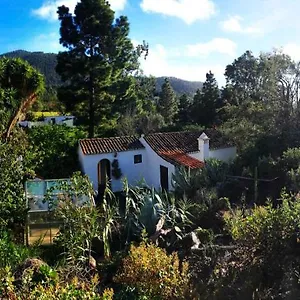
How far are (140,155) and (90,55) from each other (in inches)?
383

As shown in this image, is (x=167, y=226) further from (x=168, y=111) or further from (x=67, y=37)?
(x=168, y=111)

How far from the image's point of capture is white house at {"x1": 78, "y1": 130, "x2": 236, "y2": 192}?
18.7m

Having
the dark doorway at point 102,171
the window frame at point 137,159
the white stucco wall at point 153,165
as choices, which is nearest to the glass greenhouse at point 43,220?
the dark doorway at point 102,171

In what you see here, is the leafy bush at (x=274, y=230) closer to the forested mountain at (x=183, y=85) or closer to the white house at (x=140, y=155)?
the white house at (x=140, y=155)

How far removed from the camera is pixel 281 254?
5.83 m

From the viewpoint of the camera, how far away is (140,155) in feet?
65.4

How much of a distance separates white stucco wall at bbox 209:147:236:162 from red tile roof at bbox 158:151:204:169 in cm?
207

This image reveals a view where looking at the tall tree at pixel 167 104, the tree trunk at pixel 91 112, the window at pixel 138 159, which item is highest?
the tall tree at pixel 167 104

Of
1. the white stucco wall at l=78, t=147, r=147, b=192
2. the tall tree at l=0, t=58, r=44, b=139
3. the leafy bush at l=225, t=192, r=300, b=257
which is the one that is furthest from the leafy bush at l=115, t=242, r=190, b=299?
the white stucco wall at l=78, t=147, r=147, b=192

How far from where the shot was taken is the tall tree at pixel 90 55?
2503cm

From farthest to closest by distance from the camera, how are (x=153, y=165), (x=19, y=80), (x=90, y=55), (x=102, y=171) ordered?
(x=90, y=55), (x=102, y=171), (x=153, y=165), (x=19, y=80)

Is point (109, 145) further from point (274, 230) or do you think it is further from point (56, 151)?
point (274, 230)

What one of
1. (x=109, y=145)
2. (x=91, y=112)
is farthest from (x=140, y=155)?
(x=91, y=112)

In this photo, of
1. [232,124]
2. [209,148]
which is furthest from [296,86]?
[209,148]
